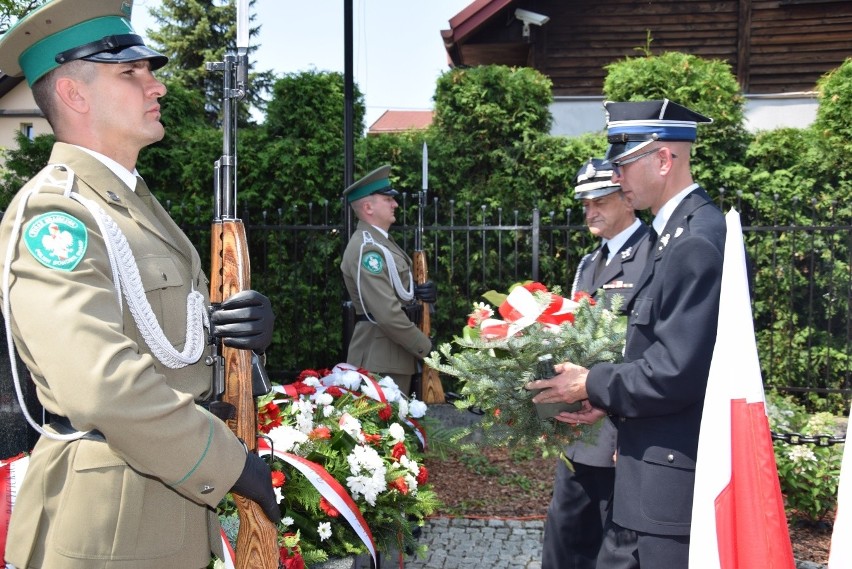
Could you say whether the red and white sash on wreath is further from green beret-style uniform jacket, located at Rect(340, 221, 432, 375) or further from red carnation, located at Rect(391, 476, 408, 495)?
green beret-style uniform jacket, located at Rect(340, 221, 432, 375)

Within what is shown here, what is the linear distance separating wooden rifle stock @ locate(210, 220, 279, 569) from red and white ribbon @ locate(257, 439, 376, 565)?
857 mm

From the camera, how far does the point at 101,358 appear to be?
63.2 inches

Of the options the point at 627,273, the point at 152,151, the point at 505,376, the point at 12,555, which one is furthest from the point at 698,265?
the point at 152,151

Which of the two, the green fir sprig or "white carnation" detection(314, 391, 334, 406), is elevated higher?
the green fir sprig

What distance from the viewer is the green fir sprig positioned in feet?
9.21

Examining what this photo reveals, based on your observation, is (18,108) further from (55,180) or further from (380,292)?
(55,180)

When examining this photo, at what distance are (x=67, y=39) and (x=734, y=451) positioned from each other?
1997mm

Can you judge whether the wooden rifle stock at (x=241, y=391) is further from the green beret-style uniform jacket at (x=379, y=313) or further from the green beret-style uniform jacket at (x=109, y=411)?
the green beret-style uniform jacket at (x=379, y=313)

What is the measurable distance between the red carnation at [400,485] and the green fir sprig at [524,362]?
1.96 ft

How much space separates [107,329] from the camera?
1638mm

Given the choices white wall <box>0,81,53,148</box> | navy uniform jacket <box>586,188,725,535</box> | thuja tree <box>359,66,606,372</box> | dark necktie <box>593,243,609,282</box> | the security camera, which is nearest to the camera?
navy uniform jacket <box>586,188,725,535</box>

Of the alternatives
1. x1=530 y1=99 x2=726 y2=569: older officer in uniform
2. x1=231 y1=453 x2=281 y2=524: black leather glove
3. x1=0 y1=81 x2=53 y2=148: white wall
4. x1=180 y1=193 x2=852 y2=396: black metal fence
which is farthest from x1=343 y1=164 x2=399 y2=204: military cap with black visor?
x1=0 y1=81 x2=53 y2=148: white wall

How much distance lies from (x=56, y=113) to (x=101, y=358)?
2.41ft

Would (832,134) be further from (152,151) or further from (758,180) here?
(152,151)
